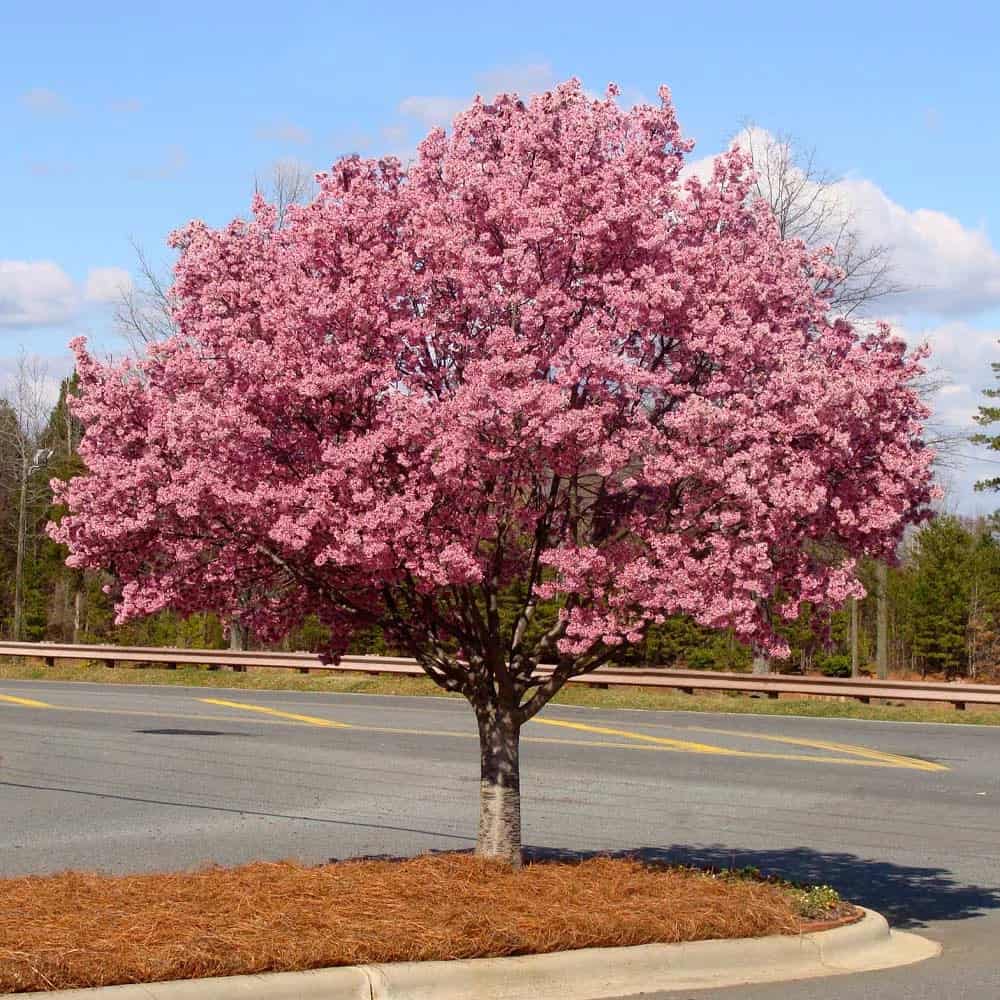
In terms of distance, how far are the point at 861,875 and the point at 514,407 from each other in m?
5.83

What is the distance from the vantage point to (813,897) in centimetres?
850

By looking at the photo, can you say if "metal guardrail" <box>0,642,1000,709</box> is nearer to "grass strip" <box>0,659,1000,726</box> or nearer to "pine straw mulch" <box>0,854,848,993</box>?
"grass strip" <box>0,659,1000,726</box>

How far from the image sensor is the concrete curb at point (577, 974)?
6.05m

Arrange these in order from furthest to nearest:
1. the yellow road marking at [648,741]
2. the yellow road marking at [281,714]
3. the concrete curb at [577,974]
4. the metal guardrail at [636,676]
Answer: the metal guardrail at [636,676]
the yellow road marking at [281,714]
the yellow road marking at [648,741]
the concrete curb at [577,974]

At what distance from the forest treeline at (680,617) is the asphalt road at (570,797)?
11155 millimetres

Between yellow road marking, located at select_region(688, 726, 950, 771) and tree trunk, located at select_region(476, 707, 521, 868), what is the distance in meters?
10.1

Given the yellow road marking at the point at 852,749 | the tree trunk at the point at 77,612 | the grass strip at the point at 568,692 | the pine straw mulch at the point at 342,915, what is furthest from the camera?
the tree trunk at the point at 77,612

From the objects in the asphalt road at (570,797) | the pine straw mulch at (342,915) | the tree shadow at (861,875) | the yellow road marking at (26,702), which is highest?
the yellow road marking at (26,702)

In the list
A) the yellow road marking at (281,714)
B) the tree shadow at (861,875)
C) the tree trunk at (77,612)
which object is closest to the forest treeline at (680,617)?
the tree trunk at (77,612)

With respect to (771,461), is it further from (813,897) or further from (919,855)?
(919,855)

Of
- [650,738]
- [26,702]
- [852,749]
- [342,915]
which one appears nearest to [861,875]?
[342,915]

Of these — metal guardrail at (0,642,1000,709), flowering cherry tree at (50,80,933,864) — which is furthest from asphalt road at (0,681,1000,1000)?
metal guardrail at (0,642,1000,709)

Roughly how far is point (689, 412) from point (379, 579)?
1907 millimetres

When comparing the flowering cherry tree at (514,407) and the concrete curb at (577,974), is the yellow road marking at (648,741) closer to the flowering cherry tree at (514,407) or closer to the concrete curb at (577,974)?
the concrete curb at (577,974)
